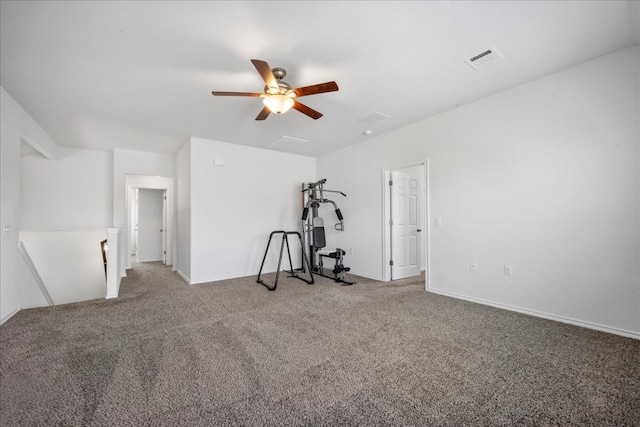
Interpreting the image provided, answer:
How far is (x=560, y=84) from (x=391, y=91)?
68.7 inches

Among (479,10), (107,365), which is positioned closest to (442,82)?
(479,10)

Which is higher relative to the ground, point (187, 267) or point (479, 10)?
point (479, 10)

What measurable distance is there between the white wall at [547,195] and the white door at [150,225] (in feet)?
24.2

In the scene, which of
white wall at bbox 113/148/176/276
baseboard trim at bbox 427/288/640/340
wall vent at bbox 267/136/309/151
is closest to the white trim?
white wall at bbox 113/148/176/276

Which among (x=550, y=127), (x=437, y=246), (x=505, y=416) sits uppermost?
(x=550, y=127)

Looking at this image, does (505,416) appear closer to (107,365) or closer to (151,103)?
(107,365)

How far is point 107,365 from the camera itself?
6.71 ft

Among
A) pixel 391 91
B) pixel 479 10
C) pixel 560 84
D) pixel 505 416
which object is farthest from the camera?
pixel 391 91

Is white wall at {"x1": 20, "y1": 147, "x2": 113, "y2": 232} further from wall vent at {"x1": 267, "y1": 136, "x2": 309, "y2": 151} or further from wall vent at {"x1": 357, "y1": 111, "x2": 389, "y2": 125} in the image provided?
wall vent at {"x1": 357, "y1": 111, "x2": 389, "y2": 125}

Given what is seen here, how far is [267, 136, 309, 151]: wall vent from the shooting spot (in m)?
4.96

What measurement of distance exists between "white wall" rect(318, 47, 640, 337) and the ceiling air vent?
83 centimetres

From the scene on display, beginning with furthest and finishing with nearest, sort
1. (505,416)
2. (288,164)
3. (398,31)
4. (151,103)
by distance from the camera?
(288,164)
(151,103)
(398,31)
(505,416)

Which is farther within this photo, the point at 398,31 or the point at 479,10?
the point at 398,31

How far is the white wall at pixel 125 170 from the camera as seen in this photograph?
5.47 m
